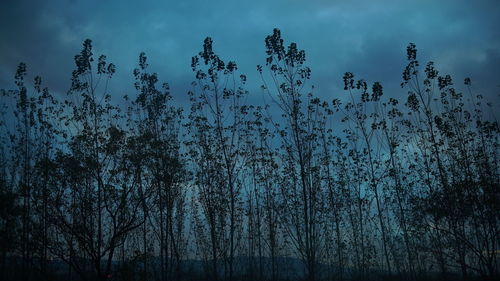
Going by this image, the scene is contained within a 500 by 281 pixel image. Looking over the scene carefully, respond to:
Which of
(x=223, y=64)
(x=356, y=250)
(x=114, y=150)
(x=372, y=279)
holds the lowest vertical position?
(x=372, y=279)

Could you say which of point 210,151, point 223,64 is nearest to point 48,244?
point 210,151

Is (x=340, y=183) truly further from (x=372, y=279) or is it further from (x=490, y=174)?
(x=372, y=279)

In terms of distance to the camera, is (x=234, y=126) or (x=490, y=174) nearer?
(x=490, y=174)

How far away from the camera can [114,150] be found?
14.5 metres

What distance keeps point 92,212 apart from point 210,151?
20.2 feet

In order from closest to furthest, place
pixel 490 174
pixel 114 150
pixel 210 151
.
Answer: pixel 490 174
pixel 114 150
pixel 210 151

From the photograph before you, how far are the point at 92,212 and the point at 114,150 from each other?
304 cm

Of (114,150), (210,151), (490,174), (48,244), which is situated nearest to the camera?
(490,174)

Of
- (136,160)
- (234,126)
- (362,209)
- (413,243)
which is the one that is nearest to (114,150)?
(136,160)

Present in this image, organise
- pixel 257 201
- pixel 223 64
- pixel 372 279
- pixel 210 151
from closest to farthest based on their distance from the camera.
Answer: pixel 223 64
pixel 210 151
pixel 257 201
pixel 372 279

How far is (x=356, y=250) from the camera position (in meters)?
19.7

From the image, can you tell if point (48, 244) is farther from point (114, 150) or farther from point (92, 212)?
point (114, 150)

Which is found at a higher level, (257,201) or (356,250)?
(257,201)

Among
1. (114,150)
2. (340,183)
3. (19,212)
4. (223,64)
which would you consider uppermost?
(223,64)
